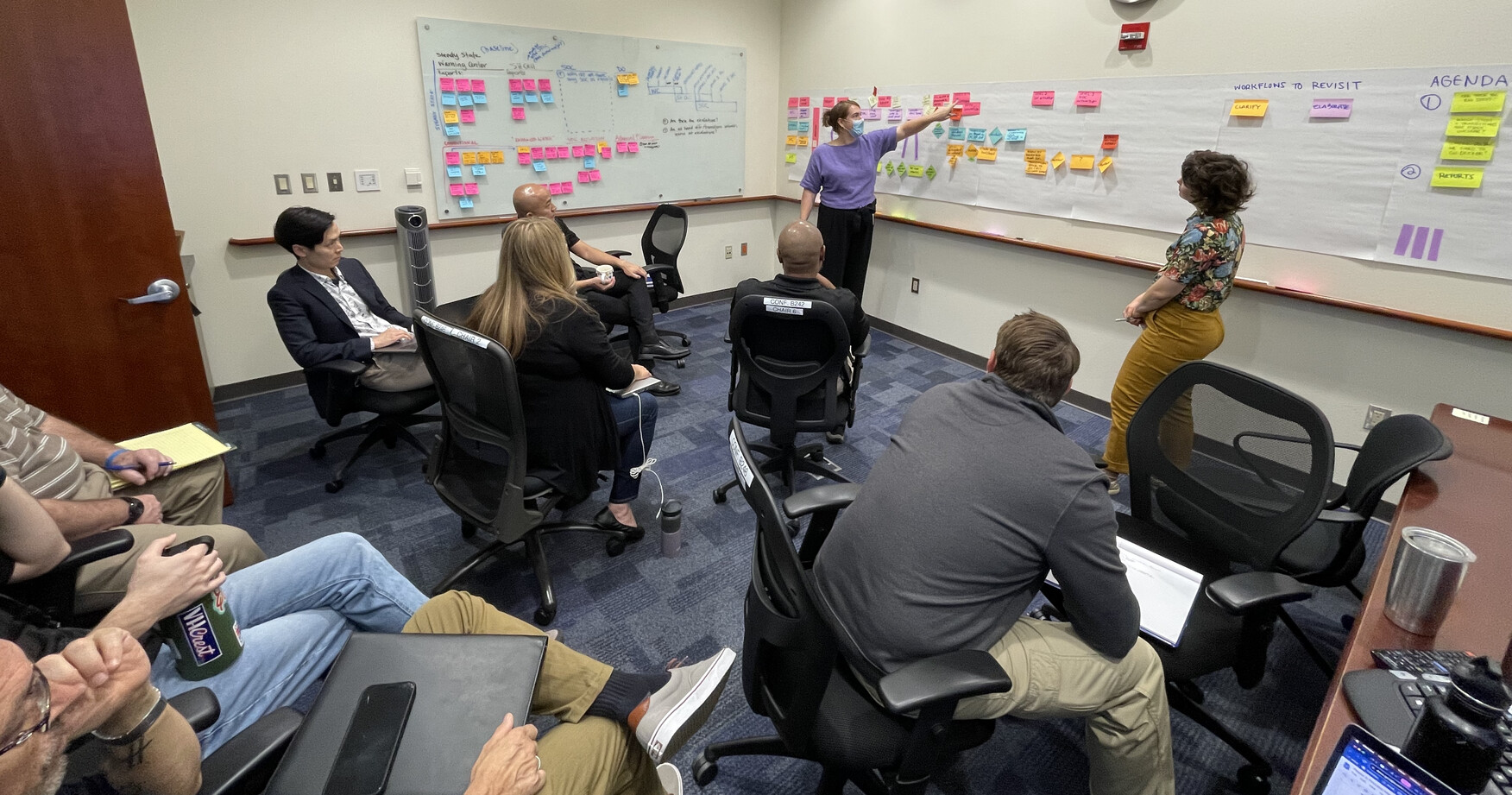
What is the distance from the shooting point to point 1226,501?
1.66 meters

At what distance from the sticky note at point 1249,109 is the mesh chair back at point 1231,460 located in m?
1.71

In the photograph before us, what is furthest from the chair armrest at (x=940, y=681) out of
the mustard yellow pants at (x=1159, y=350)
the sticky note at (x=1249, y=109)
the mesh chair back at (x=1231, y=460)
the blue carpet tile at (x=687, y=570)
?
the sticky note at (x=1249, y=109)

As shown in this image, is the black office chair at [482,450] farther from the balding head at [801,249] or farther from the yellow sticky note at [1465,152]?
the yellow sticky note at [1465,152]

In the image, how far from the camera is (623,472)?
236cm

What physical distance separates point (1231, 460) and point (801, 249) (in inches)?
54.5

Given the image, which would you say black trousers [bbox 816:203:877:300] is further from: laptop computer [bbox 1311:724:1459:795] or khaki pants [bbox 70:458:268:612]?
laptop computer [bbox 1311:724:1459:795]

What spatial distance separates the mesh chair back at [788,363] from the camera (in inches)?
89.1

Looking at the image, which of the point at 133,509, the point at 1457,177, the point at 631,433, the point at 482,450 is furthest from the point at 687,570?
the point at 1457,177

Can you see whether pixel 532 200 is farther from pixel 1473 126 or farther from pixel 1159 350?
pixel 1473 126

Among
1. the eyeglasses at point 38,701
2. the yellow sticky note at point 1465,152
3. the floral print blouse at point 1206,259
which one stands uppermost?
the yellow sticky note at point 1465,152

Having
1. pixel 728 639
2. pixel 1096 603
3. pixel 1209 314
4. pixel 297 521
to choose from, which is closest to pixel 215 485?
pixel 297 521

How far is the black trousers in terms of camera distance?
13.7ft

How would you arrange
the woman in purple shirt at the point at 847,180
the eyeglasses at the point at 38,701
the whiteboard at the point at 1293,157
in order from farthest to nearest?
the woman in purple shirt at the point at 847,180, the whiteboard at the point at 1293,157, the eyeglasses at the point at 38,701

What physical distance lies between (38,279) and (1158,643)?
10.5 ft
